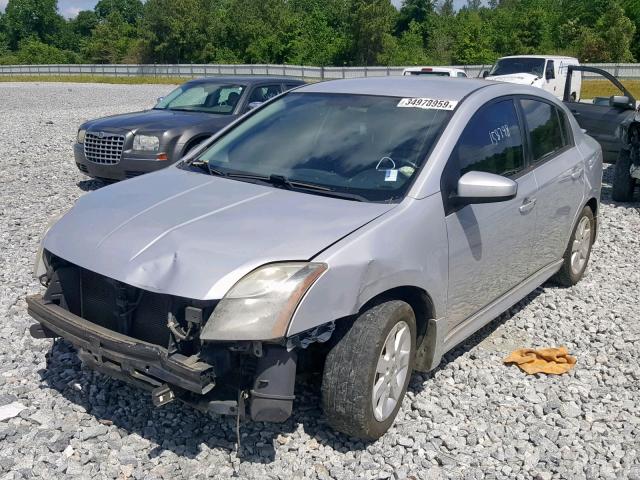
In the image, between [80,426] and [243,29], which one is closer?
[80,426]

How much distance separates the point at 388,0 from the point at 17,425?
6601cm

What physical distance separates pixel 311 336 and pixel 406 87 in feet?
6.70

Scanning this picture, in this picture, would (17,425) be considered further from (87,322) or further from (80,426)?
(87,322)

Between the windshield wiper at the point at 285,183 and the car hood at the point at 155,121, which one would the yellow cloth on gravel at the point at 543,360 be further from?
the car hood at the point at 155,121

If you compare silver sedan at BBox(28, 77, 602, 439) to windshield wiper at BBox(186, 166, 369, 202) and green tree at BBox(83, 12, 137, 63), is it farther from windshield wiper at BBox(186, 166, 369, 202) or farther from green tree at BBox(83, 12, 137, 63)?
green tree at BBox(83, 12, 137, 63)

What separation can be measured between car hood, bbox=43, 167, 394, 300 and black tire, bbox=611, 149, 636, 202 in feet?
21.8

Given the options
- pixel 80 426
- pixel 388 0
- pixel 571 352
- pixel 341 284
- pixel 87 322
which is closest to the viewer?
pixel 341 284

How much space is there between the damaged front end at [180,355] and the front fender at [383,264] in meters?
0.20

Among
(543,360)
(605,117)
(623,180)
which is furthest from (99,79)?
(543,360)

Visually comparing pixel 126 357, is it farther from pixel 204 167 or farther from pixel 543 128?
pixel 543 128

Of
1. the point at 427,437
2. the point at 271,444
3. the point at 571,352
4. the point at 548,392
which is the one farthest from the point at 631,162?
the point at 271,444

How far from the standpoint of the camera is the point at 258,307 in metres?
2.91

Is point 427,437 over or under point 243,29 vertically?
under

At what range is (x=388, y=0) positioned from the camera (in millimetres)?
64750
